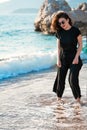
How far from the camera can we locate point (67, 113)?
7.45 m

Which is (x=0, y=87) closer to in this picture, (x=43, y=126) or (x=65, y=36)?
(x=65, y=36)

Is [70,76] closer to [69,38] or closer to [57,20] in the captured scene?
[69,38]

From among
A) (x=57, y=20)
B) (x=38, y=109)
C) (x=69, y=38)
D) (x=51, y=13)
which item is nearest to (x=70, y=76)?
(x=69, y=38)

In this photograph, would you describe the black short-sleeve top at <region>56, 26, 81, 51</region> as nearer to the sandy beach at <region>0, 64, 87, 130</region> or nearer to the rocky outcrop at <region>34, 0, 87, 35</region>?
the sandy beach at <region>0, 64, 87, 130</region>

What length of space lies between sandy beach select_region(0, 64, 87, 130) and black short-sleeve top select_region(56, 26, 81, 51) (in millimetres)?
980

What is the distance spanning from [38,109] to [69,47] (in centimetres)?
119

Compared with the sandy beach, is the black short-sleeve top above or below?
above

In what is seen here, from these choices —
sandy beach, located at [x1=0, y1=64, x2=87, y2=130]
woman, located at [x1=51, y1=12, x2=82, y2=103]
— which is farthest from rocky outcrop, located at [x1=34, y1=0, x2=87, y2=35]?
woman, located at [x1=51, y1=12, x2=82, y2=103]

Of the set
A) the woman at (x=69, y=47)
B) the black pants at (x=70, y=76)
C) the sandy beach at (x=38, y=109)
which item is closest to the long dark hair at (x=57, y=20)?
the woman at (x=69, y=47)

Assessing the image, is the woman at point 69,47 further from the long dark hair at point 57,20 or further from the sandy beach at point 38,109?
the sandy beach at point 38,109

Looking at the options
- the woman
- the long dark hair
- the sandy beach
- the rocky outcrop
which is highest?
the long dark hair

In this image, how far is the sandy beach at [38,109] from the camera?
6.75m

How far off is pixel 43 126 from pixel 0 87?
3772mm

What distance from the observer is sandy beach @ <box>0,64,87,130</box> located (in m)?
6.75
